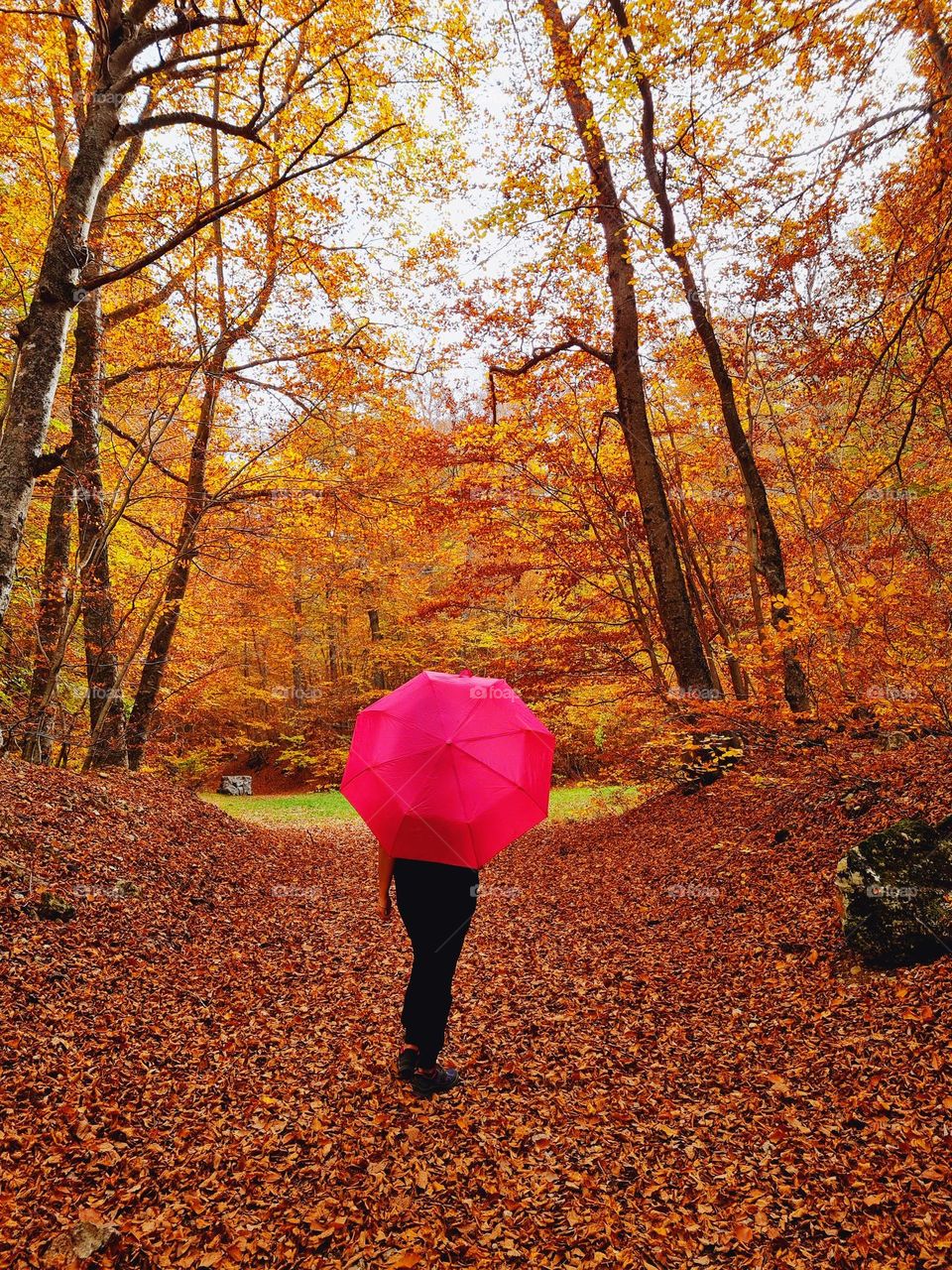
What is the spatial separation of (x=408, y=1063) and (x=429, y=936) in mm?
819

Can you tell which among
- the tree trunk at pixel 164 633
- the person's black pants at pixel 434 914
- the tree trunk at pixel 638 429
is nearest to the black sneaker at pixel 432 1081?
the person's black pants at pixel 434 914

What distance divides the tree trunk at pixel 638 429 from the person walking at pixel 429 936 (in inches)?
258

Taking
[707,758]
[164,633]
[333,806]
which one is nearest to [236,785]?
[333,806]

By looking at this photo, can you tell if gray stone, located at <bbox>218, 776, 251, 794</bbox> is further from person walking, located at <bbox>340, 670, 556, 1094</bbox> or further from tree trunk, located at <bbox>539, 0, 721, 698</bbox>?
person walking, located at <bbox>340, 670, 556, 1094</bbox>

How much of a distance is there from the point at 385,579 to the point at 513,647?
338 inches

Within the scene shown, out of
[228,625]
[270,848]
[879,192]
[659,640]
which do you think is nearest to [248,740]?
[228,625]

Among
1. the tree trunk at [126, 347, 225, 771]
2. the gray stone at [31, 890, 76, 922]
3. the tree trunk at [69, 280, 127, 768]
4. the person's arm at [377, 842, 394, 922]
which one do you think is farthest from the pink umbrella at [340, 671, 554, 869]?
the tree trunk at [126, 347, 225, 771]

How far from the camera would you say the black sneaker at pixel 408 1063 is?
3.26m

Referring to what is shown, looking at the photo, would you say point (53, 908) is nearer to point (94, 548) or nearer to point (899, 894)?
point (94, 548)

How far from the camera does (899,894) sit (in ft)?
12.6

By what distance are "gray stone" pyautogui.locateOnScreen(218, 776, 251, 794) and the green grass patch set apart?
45 centimetres

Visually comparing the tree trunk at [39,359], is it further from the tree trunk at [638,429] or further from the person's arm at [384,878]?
the tree trunk at [638,429]

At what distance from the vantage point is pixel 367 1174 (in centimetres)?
265

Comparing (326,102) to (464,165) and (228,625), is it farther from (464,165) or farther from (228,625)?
(228,625)
